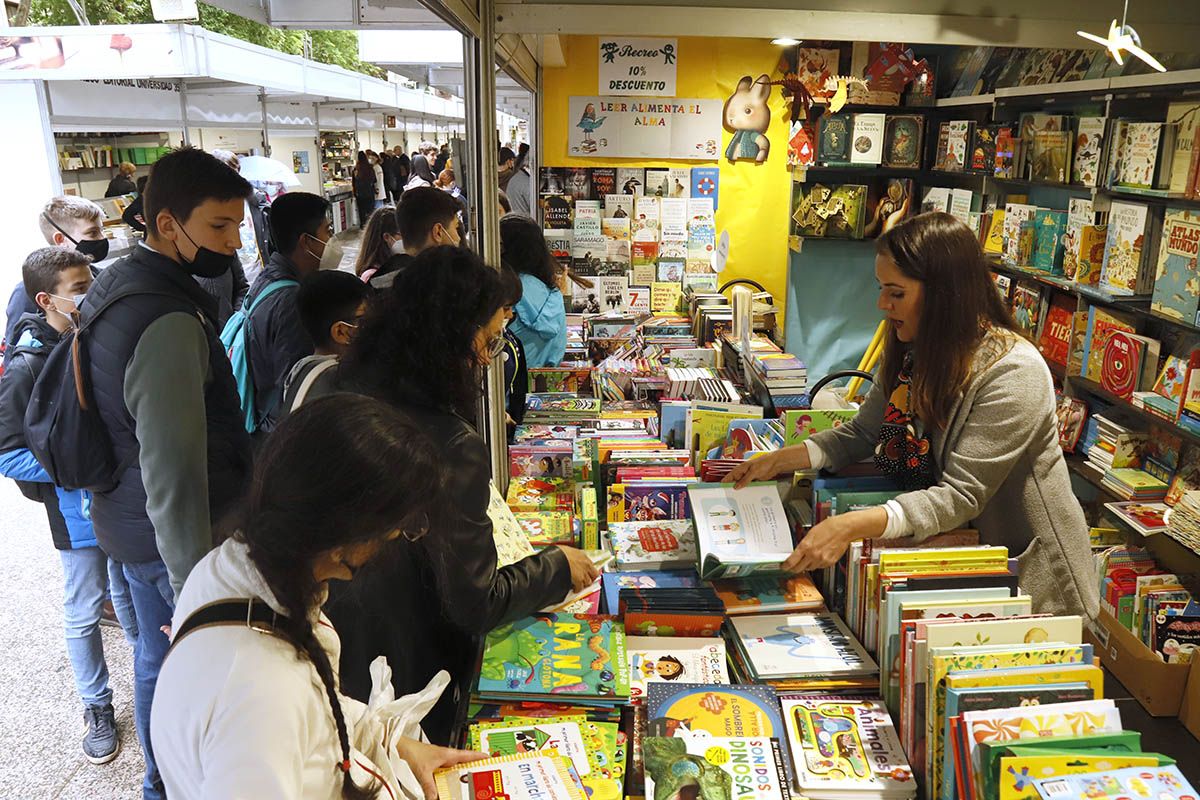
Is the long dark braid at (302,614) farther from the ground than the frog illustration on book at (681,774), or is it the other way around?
the long dark braid at (302,614)

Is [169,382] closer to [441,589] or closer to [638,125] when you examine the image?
[441,589]

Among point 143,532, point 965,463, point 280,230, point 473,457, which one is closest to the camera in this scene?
point 473,457

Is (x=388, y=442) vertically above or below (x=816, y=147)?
below

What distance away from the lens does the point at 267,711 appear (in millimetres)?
1023

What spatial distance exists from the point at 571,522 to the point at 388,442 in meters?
1.54

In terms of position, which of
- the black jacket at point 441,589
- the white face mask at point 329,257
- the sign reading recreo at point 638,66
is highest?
the sign reading recreo at point 638,66

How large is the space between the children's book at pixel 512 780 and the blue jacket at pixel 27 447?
5.92 feet

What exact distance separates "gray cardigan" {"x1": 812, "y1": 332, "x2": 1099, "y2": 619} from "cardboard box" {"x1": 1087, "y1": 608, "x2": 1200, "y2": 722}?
5.27ft

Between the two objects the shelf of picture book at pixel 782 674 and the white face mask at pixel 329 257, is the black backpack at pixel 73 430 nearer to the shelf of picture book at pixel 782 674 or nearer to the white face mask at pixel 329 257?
the shelf of picture book at pixel 782 674

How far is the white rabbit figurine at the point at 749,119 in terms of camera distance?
604 cm

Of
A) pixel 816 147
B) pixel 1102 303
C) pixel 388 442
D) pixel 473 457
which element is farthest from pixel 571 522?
pixel 816 147

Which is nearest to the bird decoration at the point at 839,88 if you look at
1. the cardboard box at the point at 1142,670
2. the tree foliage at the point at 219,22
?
the tree foliage at the point at 219,22

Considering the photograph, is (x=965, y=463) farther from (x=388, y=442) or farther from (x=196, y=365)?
(x=196, y=365)

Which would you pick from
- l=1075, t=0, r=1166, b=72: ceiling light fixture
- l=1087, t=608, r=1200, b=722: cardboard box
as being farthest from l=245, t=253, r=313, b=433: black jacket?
l=1087, t=608, r=1200, b=722: cardboard box
